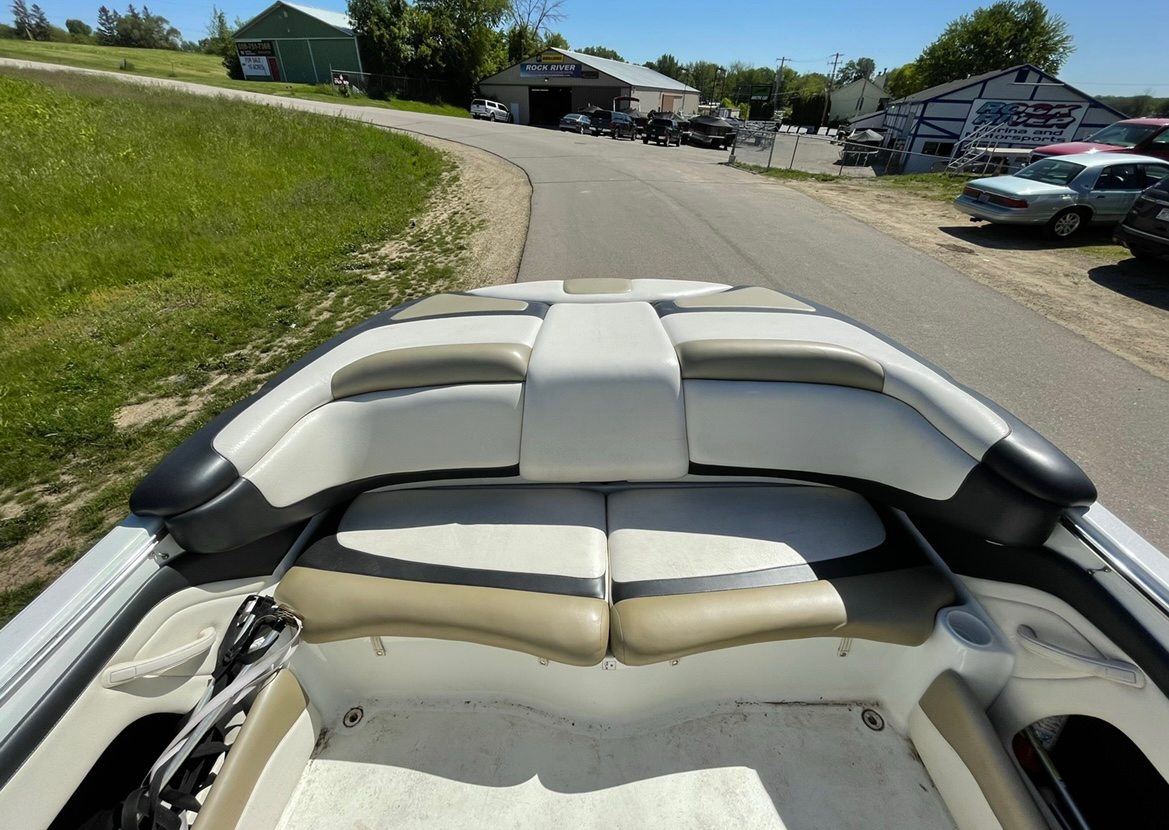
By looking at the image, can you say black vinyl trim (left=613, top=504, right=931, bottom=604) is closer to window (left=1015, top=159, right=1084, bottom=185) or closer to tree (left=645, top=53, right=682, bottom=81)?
window (left=1015, top=159, right=1084, bottom=185)

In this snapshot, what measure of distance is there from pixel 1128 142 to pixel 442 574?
18.4 metres

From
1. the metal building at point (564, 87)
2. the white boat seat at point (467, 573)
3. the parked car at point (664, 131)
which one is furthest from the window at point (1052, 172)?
the metal building at point (564, 87)

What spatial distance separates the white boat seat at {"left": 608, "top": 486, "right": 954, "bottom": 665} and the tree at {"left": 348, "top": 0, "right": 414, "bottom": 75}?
140 feet

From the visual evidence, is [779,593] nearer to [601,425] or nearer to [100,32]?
[601,425]

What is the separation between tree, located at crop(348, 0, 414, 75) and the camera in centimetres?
3372

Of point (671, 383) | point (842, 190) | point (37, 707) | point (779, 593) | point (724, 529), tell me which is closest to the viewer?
point (37, 707)

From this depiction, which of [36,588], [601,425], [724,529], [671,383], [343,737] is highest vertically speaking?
[671,383]

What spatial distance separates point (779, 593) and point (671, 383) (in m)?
0.86

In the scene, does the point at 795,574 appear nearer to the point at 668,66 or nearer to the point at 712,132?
the point at 712,132

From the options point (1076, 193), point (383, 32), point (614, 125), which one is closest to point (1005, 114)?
point (1076, 193)

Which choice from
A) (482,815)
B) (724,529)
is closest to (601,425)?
(724,529)

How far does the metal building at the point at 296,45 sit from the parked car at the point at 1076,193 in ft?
134

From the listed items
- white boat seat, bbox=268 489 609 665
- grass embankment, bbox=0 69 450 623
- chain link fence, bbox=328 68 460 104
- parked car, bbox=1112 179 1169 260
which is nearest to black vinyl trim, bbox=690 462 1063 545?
white boat seat, bbox=268 489 609 665

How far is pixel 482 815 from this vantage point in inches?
66.2
